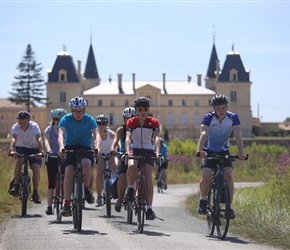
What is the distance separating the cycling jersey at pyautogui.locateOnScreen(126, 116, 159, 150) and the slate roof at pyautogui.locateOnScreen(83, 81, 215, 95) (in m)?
134

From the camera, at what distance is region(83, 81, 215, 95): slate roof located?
151 metres

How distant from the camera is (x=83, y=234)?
1335cm

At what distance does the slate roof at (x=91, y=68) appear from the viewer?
167125 mm

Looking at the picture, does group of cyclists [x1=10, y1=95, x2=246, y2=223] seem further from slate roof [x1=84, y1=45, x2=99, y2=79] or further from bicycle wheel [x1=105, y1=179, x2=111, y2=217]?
slate roof [x1=84, y1=45, x2=99, y2=79]

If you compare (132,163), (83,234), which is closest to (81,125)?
(132,163)

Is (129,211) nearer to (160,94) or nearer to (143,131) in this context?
(143,131)

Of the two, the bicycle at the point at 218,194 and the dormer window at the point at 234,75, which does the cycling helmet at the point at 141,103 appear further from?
the dormer window at the point at 234,75

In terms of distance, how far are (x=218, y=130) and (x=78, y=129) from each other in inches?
88.9

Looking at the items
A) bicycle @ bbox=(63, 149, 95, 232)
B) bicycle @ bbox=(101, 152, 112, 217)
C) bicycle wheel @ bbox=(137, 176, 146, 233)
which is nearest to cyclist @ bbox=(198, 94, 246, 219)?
bicycle wheel @ bbox=(137, 176, 146, 233)

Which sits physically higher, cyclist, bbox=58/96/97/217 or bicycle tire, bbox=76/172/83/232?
cyclist, bbox=58/96/97/217

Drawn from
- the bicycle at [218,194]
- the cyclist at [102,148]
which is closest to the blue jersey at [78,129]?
the bicycle at [218,194]

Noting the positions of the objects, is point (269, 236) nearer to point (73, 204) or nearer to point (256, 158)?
point (73, 204)

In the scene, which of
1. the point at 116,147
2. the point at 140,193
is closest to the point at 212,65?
the point at 116,147

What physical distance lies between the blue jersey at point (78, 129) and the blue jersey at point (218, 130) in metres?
1.93
